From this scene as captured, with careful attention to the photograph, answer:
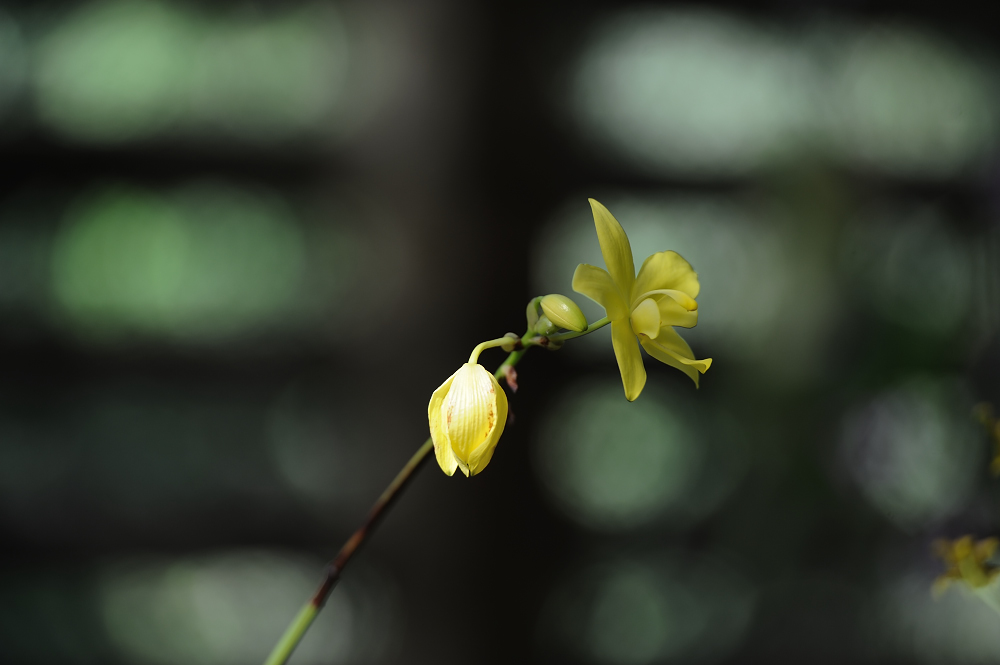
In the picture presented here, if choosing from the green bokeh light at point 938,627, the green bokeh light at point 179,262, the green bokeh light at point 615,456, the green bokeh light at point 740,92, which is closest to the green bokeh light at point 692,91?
the green bokeh light at point 740,92

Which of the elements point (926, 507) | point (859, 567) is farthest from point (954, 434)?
point (859, 567)

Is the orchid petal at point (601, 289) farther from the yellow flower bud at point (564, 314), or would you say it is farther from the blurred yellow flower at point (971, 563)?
the blurred yellow flower at point (971, 563)

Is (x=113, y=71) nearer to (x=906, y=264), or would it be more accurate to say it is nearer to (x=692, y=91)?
(x=692, y=91)

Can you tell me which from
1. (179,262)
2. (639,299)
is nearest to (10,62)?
(179,262)

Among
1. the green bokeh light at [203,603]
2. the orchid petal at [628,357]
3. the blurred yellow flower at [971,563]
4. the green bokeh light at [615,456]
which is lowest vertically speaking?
the green bokeh light at [203,603]

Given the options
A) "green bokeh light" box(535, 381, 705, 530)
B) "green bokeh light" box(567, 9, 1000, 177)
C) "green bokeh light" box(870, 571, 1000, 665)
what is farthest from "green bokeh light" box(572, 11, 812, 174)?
"green bokeh light" box(870, 571, 1000, 665)

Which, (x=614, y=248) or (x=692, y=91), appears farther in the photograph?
(x=692, y=91)

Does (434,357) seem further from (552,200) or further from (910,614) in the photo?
Answer: (910,614)

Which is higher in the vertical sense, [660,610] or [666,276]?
[666,276]

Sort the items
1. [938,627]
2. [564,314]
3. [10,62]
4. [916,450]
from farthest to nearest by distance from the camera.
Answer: [10,62]
[916,450]
[938,627]
[564,314]
